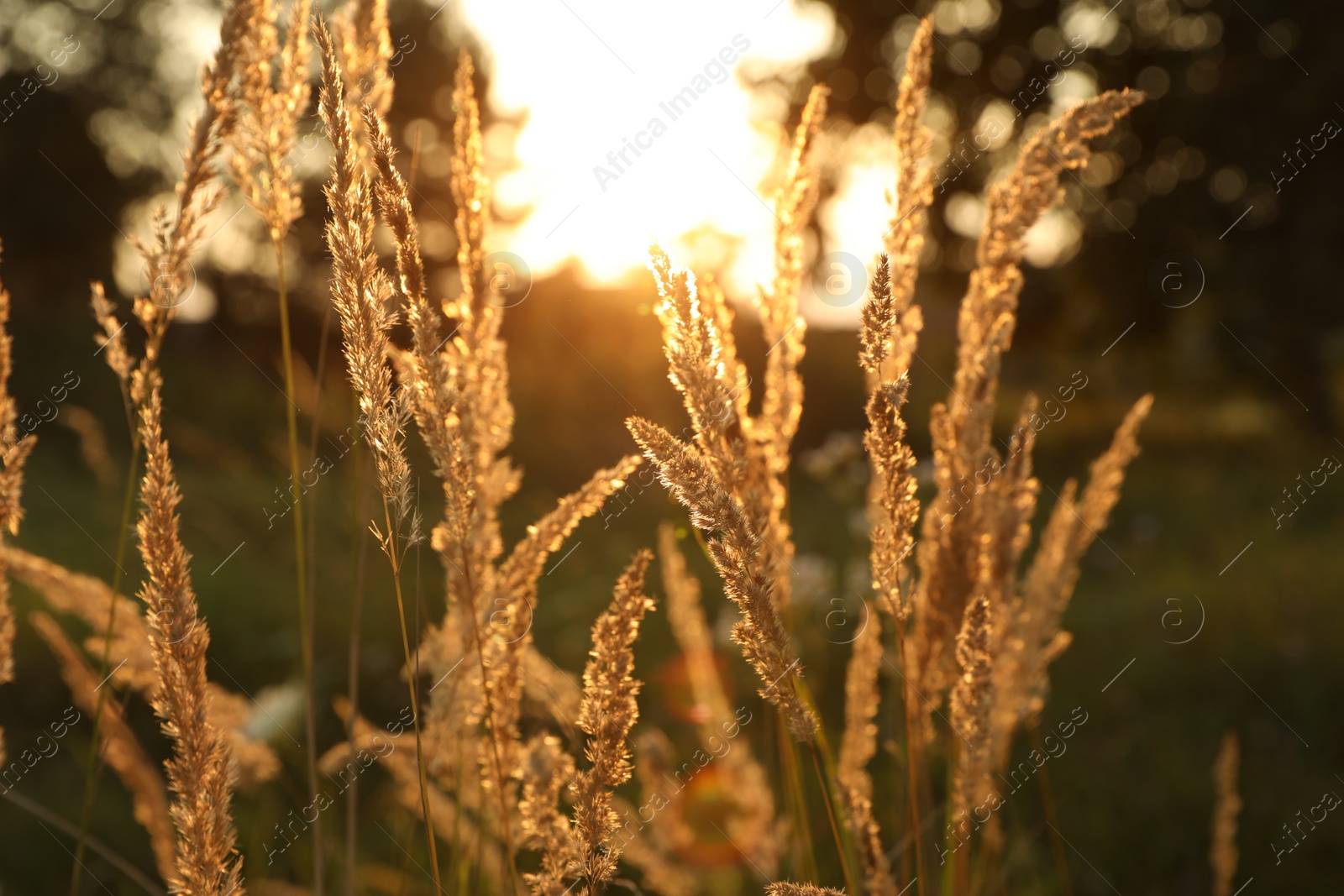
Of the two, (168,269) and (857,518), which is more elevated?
(168,269)

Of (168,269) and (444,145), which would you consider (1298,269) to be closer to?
(168,269)

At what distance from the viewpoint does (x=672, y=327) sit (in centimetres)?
99

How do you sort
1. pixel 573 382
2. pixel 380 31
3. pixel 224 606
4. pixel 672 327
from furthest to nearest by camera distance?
pixel 573 382, pixel 224 606, pixel 380 31, pixel 672 327

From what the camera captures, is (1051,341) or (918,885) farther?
(1051,341)

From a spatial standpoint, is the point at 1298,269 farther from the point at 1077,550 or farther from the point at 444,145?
the point at 444,145

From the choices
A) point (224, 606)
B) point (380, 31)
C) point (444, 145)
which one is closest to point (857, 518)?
point (380, 31)

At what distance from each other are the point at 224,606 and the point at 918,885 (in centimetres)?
540

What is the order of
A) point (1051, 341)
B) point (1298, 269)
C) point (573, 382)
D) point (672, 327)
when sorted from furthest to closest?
point (1051, 341) < point (573, 382) < point (1298, 269) < point (672, 327)

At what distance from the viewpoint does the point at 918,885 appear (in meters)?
1.24

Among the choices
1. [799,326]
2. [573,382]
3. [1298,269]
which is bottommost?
[1298,269]

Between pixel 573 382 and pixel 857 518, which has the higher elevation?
pixel 573 382

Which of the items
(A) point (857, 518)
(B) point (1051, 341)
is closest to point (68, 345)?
(A) point (857, 518)

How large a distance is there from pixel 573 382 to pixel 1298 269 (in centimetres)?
1012

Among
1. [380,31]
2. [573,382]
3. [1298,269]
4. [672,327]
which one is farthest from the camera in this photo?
[573,382]
